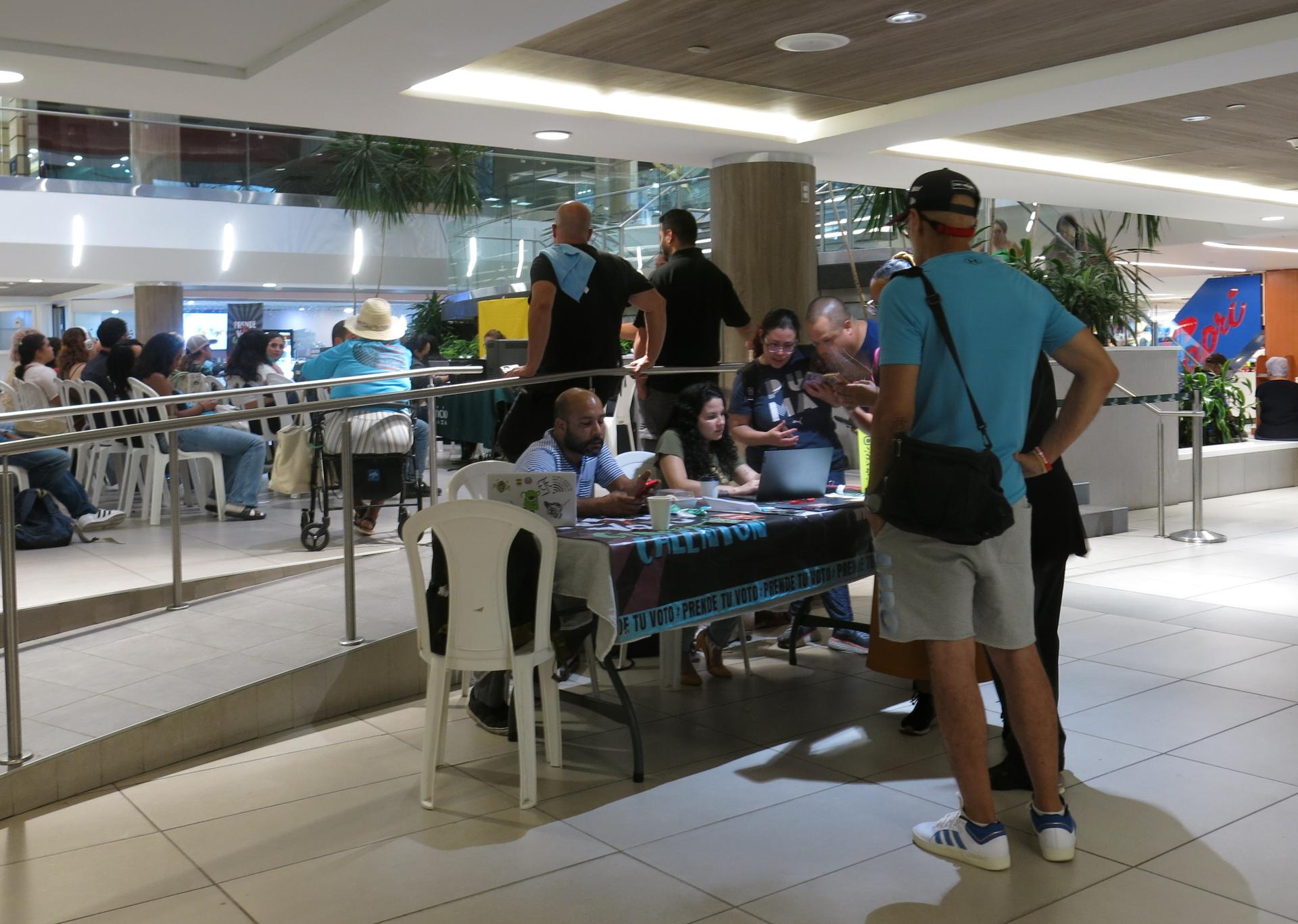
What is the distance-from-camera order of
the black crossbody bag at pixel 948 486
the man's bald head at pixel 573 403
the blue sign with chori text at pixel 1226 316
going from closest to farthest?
the black crossbody bag at pixel 948 486, the man's bald head at pixel 573 403, the blue sign with chori text at pixel 1226 316

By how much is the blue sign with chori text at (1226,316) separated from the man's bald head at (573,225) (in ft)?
48.8

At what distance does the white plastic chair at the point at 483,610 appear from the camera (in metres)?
3.34

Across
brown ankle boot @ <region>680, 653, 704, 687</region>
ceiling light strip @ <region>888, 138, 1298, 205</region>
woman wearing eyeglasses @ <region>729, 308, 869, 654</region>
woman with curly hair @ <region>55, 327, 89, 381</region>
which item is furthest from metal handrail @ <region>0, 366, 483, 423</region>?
woman with curly hair @ <region>55, 327, 89, 381</region>

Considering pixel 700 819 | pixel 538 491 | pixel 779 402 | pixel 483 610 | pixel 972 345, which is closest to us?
→ pixel 972 345

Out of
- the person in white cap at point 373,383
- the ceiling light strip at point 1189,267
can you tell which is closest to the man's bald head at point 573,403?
the person in white cap at point 373,383

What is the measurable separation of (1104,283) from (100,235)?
11.1 meters

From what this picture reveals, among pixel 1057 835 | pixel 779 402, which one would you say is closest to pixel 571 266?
pixel 779 402

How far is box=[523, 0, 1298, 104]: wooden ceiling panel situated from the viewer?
174 inches

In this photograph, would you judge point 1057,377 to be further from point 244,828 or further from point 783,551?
point 244,828

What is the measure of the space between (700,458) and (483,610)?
1585 millimetres

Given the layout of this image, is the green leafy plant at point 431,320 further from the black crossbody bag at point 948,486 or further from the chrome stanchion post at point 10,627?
the black crossbody bag at point 948,486

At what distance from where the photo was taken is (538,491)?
3637mm

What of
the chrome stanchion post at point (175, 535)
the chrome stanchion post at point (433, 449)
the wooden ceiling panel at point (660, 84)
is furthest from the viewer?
the wooden ceiling panel at point (660, 84)

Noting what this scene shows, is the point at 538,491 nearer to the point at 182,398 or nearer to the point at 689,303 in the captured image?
the point at 689,303
